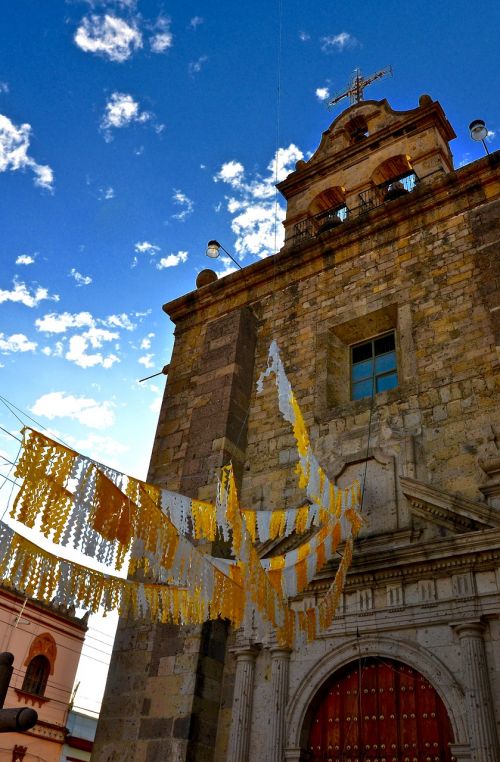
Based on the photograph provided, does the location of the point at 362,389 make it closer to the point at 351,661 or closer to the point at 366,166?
the point at 351,661

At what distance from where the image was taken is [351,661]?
6473 mm

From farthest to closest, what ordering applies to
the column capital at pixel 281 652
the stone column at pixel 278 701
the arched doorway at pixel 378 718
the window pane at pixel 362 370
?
the window pane at pixel 362 370 < the column capital at pixel 281 652 < the stone column at pixel 278 701 < the arched doorway at pixel 378 718

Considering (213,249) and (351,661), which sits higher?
(213,249)

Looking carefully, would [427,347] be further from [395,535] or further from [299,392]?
[395,535]

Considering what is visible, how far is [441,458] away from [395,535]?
102 centimetres

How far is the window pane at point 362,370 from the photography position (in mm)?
8961

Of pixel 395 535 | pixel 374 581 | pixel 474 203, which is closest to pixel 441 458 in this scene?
pixel 395 535

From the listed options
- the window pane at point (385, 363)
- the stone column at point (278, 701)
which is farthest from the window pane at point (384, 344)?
the stone column at point (278, 701)

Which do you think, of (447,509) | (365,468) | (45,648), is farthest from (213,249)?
(45,648)

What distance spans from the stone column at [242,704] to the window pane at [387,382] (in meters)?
3.62

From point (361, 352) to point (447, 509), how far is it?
339 cm

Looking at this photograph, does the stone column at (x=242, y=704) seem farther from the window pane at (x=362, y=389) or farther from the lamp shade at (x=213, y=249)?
the lamp shade at (x=213, y=249)

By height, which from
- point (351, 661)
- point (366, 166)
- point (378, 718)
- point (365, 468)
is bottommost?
point (378, 718)

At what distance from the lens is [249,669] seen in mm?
6965
